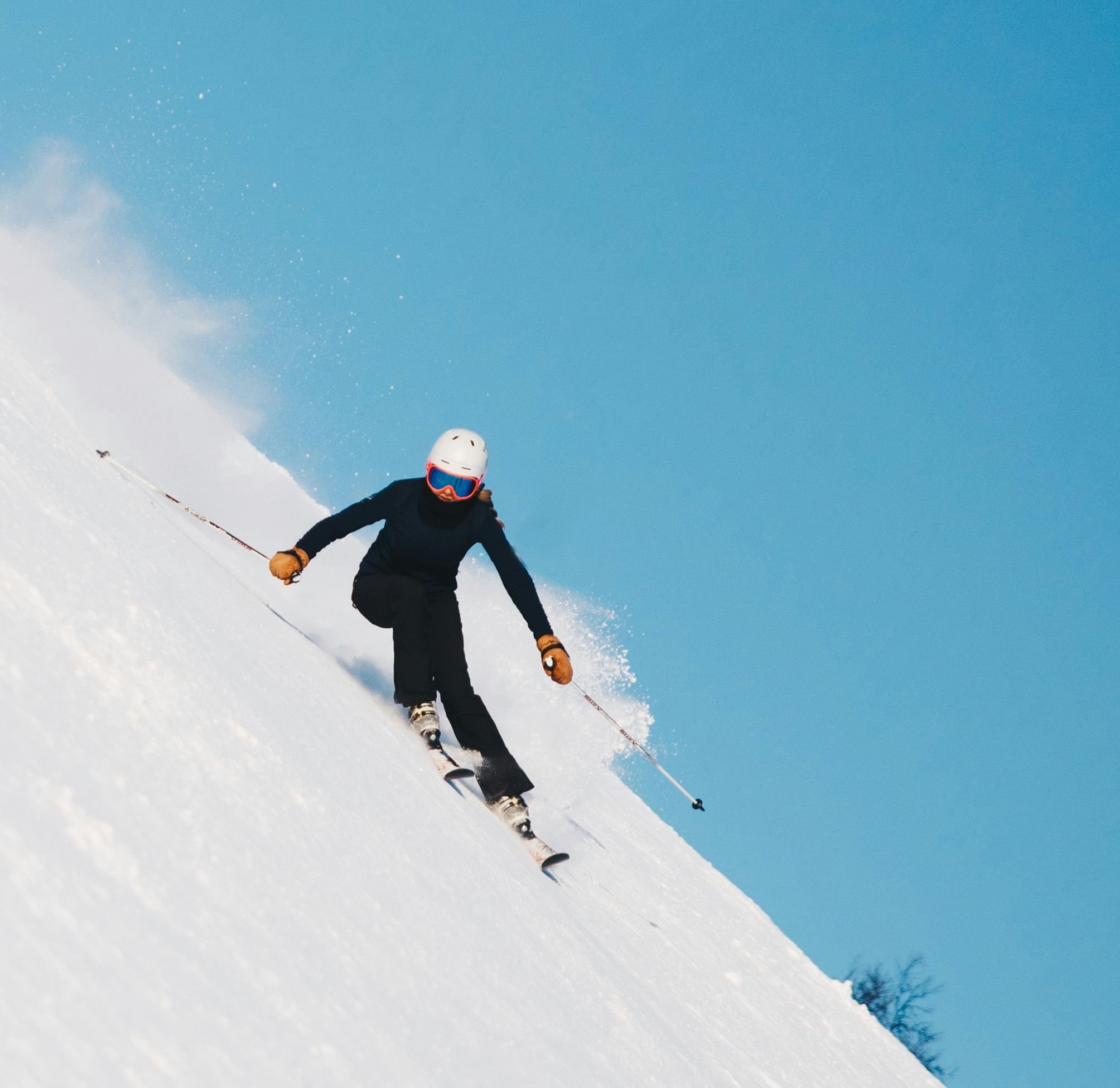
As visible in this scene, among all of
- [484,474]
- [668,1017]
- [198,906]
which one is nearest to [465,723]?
[484,474]

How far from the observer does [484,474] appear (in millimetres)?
5188

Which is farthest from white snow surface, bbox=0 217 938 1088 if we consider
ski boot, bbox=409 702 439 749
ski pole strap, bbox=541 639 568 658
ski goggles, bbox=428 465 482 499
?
ski goggles, bbox=428 465 482 499

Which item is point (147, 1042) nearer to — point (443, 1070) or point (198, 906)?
point (198, 906)

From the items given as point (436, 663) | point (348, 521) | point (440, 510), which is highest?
point (440, 510)

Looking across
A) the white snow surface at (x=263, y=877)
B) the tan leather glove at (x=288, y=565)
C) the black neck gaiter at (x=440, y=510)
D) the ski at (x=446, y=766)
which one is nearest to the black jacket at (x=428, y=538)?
the black neck gaiter at (x=440, y=510)

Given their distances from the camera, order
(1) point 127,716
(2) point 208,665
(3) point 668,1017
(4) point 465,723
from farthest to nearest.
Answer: (4) point 465,723 → (3) point 668,1017 → (2) point 208,665 → (1) point 127,716

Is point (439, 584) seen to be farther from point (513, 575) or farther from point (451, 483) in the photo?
point (451, 483)

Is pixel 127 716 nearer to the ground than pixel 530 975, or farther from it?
nearer to the ground

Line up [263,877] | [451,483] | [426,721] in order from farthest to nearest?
1. [451,483]
2. [426,721]
3. [263,877]

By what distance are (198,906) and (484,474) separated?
3138 mm

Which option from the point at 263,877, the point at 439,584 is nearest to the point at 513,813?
the point at 439,584

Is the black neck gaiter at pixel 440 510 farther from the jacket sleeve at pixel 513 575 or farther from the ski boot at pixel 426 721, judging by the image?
the ski boot at pixel 426 721

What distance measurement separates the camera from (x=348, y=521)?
5.21m

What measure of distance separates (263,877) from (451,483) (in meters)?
2.77
